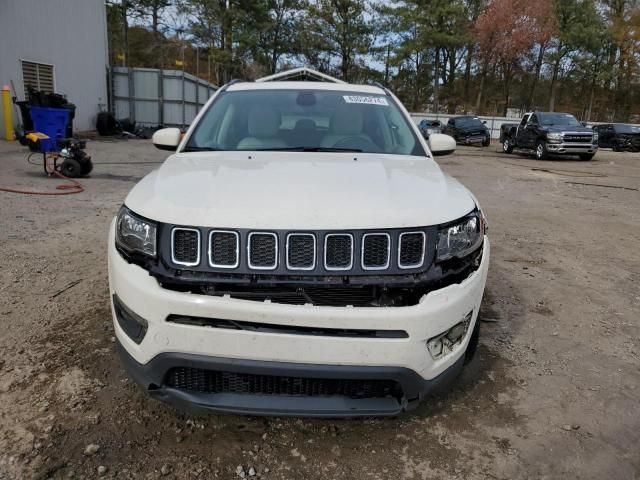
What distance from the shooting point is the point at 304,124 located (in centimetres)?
343

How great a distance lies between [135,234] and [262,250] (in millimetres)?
599

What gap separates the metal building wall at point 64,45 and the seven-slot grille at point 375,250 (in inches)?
667

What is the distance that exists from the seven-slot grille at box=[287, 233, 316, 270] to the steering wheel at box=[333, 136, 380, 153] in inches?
57.2

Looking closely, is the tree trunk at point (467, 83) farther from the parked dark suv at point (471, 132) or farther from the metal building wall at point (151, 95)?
the metal building wall at point (151, 95)

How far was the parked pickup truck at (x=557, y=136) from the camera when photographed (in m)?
18.4

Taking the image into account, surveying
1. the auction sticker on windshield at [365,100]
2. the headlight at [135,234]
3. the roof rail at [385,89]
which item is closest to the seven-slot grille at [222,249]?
the headlight at [135,234]

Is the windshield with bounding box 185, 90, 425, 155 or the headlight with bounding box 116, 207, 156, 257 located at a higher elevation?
the windshield with bounding box 185, 90, 425, 155

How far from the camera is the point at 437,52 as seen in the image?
4306 centimetres

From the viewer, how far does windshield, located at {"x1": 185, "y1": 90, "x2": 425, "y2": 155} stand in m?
3.29

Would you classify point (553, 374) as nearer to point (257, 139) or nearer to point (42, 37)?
point (257, 139)

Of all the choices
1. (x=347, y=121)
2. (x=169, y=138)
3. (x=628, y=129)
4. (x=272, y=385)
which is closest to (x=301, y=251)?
(x=272, y=385)

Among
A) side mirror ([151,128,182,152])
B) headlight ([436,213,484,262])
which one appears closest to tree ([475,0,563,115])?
side mirror ([151,128,182,152])

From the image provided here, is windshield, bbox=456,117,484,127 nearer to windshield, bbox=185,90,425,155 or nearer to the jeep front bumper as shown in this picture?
windshield, bbox=185,90,425,155

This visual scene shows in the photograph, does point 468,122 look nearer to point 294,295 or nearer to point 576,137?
point 576,137
